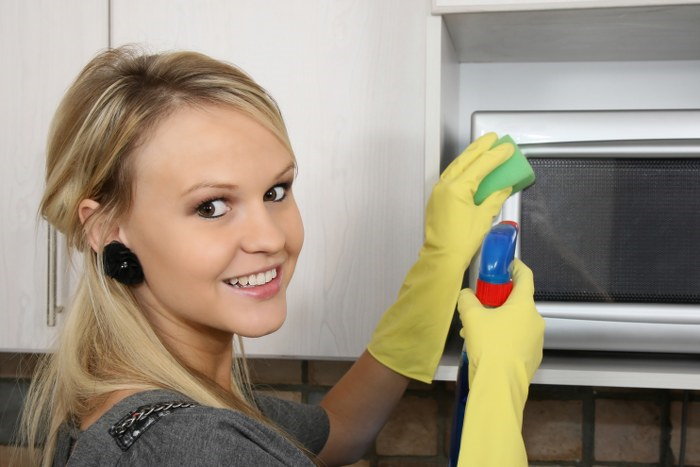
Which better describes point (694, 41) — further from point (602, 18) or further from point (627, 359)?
point (627, 359)

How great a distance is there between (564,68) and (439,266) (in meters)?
0.53

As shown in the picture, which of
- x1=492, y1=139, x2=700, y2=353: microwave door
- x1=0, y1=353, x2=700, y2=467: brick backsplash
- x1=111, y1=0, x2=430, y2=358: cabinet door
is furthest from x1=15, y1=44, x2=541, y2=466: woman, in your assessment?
x1=0, y1=353, x2=700, y2=467: brick backsplash

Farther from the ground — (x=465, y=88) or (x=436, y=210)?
(x=465, y=88)

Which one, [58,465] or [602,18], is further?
[602,18]

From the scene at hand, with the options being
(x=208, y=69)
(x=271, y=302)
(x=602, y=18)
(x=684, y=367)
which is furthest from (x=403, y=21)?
(x=684, y=367)

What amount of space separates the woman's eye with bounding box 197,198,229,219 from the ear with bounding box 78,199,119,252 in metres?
0.11

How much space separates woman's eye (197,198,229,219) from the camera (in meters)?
0.81

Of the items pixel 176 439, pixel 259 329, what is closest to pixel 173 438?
pixel 176 439

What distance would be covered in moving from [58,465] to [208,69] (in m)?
0.46

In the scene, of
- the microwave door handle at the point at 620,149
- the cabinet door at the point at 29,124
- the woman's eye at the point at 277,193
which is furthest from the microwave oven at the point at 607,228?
the cabinet door at the point at 29,124

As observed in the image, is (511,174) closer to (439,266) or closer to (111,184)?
(439,266)

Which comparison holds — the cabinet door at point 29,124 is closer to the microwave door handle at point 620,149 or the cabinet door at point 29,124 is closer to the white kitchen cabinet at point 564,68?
the white kitchen cabinet at point 564,68

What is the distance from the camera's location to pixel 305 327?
1.19 metres

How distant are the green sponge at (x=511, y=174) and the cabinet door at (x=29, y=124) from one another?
0.62m
